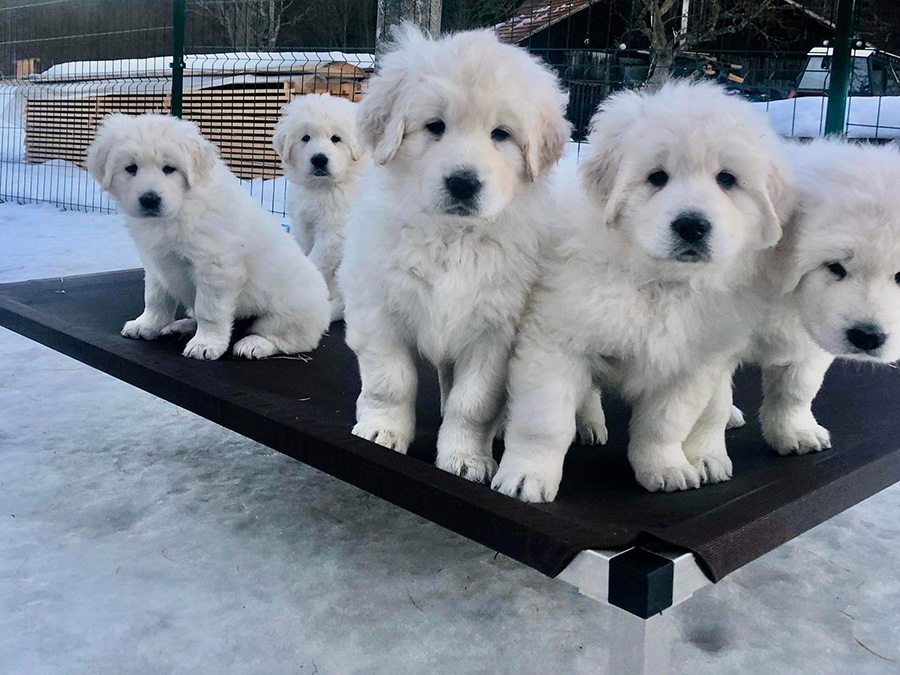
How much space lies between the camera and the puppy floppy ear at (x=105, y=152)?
132 inches

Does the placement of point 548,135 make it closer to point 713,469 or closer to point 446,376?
point 446,376

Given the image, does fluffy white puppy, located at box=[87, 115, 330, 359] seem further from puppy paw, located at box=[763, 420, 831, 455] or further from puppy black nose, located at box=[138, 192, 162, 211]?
puppy paw, located at box=[763, 420, 831, 455]

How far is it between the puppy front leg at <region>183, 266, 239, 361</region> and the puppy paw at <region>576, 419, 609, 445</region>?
1.50 metres

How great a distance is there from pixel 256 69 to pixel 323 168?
5353mm

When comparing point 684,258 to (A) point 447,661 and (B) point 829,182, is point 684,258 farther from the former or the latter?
(A) point 447,661

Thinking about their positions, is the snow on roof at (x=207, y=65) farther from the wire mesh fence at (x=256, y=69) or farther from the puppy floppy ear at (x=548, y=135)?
the puppy floppy ear at (x=548, y=135)

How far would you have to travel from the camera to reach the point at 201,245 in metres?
3.36

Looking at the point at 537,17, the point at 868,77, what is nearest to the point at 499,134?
the point at 868,77

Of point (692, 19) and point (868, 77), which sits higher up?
point (692, 19)

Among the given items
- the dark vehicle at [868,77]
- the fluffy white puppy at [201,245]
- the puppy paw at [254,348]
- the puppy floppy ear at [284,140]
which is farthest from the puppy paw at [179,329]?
the dark vehicle at [868,77]

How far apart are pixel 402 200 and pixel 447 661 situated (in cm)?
115

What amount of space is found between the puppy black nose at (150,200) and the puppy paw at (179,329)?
541 millimetres

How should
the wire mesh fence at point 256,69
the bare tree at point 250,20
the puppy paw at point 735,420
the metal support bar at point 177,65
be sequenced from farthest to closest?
the bare tree at point 250,20
the wire mesh fence at point 256,69
the metal support bar at point 177,65
the puppy paw at point 735,420

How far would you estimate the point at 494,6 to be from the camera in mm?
11656
